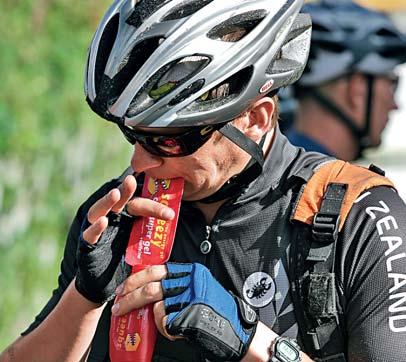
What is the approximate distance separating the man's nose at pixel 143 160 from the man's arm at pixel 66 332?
43cm

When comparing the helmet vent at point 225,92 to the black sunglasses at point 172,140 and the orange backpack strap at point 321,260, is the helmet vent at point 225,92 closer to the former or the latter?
the black sunglasses at point 172,140

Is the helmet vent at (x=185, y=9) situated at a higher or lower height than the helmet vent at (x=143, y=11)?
lower

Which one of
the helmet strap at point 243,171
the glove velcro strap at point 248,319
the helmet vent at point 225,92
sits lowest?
the glove velcro strap at point 248,319

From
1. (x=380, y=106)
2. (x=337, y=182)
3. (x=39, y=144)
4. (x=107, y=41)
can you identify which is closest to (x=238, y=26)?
(x=107, y=41)

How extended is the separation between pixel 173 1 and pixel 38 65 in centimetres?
485

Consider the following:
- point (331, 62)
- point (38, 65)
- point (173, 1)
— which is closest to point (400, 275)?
point (173, 1)

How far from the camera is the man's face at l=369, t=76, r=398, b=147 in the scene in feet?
20.8

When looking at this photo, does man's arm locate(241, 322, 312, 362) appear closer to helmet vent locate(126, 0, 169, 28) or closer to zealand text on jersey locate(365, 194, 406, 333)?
zealand text on jersey locate(365, 194, 406, 333)

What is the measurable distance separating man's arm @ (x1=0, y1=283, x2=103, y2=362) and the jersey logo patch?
466mm

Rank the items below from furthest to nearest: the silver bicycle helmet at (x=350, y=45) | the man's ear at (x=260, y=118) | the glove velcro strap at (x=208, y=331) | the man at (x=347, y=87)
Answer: the silver bicycle helmet at (x=350, y=45) < the man at (x=347, y=87) < the man's ear at (x=260, y=118) < the glove velcro strap at (x=208, y=331)

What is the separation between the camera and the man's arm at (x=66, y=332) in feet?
11.1

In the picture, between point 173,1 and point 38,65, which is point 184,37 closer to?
point 173,1

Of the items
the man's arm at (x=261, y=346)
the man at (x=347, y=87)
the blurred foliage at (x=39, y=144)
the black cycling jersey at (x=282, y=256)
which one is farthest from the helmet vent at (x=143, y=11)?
the blurred foliage at (x=39, y=144)

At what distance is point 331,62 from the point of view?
647 centimetres
